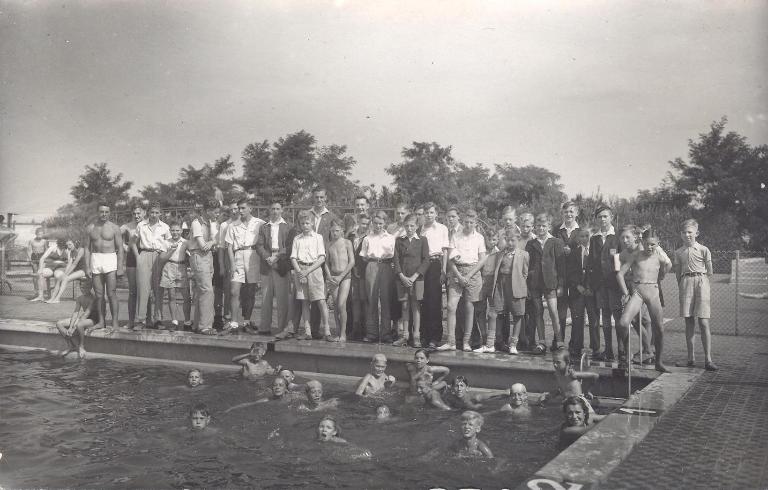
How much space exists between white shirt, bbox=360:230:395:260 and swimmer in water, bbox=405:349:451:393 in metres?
1.83

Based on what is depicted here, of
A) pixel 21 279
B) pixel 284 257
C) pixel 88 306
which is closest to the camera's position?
pixel 284 257

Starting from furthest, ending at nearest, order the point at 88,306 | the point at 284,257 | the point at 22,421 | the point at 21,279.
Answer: the point at 21,279
the point at 88,306
the point at 284,257
the point at 22,421

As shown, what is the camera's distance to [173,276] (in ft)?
38.7

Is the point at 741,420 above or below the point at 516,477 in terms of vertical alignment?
above

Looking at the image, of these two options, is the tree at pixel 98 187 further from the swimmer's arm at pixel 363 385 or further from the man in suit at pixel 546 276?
the man in suit at pixel 546 276

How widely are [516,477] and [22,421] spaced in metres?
6.30

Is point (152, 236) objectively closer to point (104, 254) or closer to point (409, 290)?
point (104, 254)

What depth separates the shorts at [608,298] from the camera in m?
9.08

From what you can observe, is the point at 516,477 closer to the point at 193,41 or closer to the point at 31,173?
the point at 193,41

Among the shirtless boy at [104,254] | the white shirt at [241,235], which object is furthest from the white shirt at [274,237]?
the shirtless boy at [104,254]

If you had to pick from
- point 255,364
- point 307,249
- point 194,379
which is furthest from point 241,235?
point 194,379

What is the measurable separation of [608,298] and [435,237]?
2714 mm

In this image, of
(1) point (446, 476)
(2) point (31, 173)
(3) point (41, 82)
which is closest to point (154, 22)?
(3) point (41, 82)

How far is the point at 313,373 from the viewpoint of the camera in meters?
10.3
